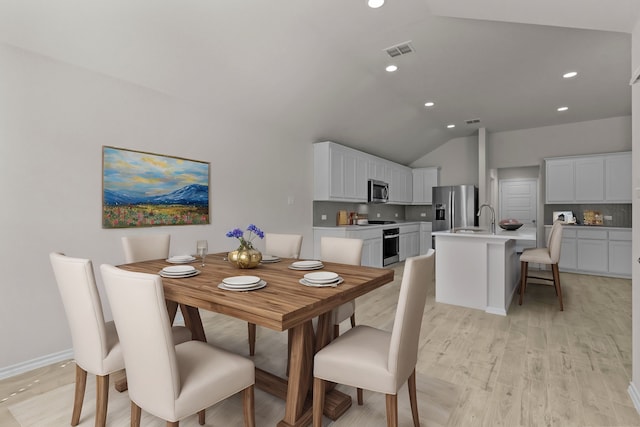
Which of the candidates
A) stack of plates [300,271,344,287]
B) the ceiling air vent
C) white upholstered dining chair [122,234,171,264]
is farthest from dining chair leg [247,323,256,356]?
the ceiling air vent

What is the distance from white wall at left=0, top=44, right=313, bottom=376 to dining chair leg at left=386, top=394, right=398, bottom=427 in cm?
261

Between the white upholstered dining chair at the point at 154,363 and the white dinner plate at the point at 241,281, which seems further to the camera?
the white dinner plate at the point at 241,281

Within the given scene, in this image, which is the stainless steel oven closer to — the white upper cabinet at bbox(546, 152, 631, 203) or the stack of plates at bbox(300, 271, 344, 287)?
the white upper cabinet at bbox(546, 152, 631, 203)

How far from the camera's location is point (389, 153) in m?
6.75

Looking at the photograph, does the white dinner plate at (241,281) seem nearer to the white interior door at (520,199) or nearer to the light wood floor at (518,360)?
the light wood floor at (518,360)

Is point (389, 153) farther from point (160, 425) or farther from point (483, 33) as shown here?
point (160, 425)

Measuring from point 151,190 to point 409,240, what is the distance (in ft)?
18.0

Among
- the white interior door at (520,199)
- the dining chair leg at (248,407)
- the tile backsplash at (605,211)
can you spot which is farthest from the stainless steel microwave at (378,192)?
the dining chair leg at (248,407)

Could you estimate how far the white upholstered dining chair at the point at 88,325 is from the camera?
1461 millimetres

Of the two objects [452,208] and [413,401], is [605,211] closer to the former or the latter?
[452,208]

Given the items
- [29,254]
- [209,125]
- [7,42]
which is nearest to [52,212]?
[29,254]

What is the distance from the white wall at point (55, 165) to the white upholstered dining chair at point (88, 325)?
1.11 metres

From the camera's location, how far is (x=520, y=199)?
6820 mm

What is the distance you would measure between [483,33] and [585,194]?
14.1ft
